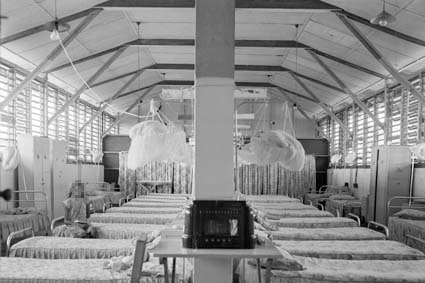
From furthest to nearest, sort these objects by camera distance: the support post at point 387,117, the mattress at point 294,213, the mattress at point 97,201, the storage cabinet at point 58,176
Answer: the mattress at point 97,201 < the support post at point 387,117 < the storage cabinet at point 58,176 < the mattress at point 294,213

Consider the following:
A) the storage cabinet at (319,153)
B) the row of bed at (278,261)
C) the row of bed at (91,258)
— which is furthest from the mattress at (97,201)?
the storage cabinet at (319,153)

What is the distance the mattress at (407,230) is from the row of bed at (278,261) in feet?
2.41

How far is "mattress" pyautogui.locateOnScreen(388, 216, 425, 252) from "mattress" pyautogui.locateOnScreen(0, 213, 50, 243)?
23.2 ft

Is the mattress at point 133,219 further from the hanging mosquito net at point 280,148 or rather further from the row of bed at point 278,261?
the hanging mosquito net at point 280,148

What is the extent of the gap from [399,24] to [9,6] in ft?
22.8

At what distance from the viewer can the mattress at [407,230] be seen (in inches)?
246

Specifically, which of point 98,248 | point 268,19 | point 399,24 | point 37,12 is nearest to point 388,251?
point 98,248

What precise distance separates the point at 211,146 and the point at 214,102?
38 centimetres

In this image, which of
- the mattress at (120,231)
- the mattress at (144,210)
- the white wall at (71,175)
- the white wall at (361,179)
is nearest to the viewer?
the mattress at (120,231)

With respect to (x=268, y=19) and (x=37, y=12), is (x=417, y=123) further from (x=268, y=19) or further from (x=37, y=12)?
(x=37, y=12)

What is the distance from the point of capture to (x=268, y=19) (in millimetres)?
8445

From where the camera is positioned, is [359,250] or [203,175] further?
[359,250]

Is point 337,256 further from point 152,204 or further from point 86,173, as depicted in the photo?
point 86,173

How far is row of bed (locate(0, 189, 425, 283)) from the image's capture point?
384 centimetres
